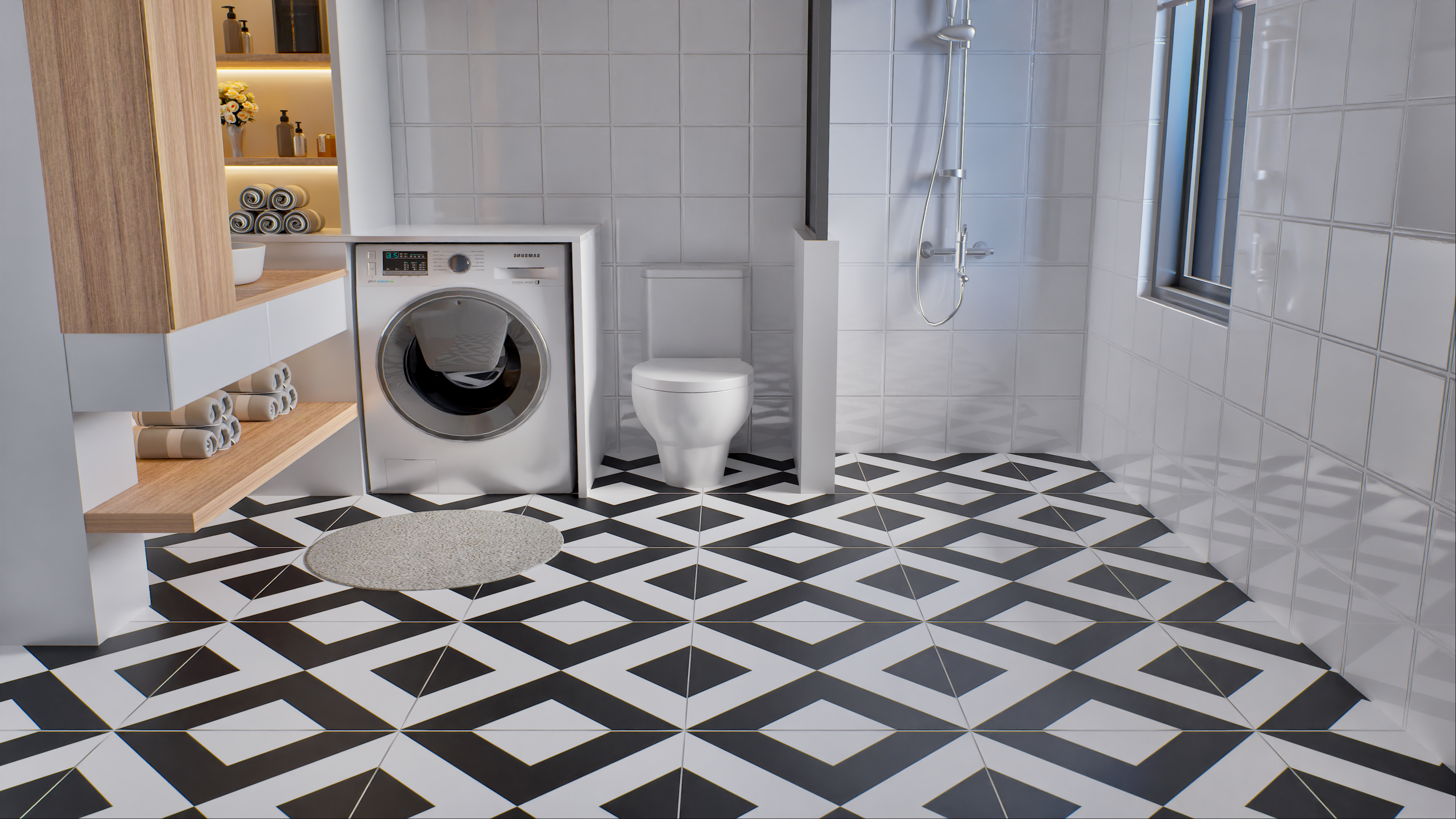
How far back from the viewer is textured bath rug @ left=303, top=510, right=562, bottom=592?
2.77 m

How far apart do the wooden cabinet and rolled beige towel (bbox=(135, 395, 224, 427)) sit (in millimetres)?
589

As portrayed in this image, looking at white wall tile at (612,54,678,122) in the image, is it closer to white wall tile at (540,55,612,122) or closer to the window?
white wall tile at (540,55,612,122)

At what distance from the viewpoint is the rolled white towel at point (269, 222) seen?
335cm

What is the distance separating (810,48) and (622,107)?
0.73 m

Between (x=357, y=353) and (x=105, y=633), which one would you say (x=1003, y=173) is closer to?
(x=357, y=353)

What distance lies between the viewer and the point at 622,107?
380 cm

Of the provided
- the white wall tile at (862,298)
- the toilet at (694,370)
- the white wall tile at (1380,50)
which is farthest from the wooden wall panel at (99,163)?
the white wall tile at (1380,50)

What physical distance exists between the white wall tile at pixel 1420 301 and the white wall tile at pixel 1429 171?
0.14 ft

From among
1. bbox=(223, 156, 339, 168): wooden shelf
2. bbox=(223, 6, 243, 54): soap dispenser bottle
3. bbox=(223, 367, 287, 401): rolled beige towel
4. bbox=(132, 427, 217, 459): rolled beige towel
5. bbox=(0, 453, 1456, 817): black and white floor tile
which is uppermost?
bbox=(223, 6, 243, 54): soap dispenser bottle

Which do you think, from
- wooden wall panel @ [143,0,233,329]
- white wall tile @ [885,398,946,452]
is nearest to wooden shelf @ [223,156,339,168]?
wooden wall panel @ [143,0,233,329]

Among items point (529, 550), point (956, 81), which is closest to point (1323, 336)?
point (956, 81)

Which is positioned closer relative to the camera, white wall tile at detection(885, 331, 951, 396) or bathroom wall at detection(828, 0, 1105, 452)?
bathroom wall at detection(828, 0, 1105, 452)

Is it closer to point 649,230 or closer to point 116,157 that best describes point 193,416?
point 116,157

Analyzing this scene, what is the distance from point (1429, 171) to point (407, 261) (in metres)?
2.79
